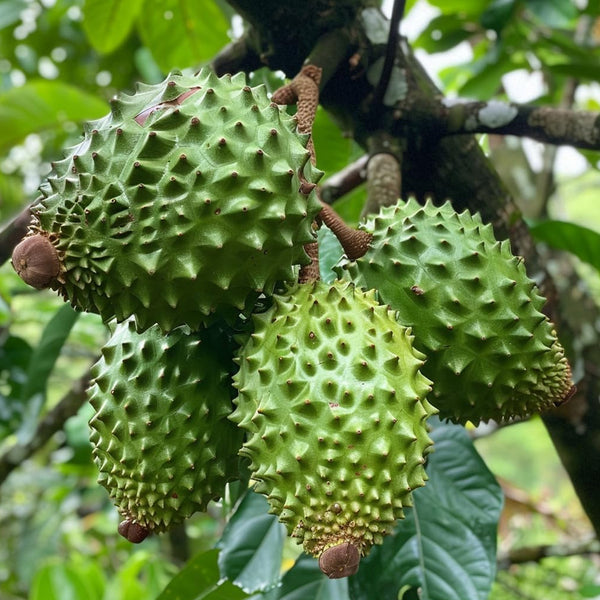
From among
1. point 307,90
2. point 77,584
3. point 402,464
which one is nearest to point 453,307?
point 402,464

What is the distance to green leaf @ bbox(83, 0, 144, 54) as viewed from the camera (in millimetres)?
2613

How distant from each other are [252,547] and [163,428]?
25.1 inches

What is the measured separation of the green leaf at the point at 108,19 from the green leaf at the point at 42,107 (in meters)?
0.22

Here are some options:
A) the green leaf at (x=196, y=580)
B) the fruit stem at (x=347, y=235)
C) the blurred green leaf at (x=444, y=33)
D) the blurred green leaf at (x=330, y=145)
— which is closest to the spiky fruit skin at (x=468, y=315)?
the fruit stem at (x=347, y=235)

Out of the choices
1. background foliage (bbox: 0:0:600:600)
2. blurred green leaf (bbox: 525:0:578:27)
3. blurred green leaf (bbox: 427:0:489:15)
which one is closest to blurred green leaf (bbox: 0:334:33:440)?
background foliage (bbox: 0:0:600:600)

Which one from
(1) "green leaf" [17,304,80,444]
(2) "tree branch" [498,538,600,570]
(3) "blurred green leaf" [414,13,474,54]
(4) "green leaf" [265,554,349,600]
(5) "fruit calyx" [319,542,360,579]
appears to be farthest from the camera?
(3) "blurred green leaf" [414,13,474,54]

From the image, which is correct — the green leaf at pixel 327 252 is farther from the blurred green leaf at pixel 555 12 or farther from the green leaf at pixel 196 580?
the blurred green leaf at pixel 555 12

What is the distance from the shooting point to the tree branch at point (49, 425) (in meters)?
2.36

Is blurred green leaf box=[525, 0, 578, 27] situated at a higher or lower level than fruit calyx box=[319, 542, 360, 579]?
lower

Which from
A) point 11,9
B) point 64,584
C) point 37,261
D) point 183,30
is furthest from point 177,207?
point 11,9

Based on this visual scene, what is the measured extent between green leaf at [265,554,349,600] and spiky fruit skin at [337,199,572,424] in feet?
1.81

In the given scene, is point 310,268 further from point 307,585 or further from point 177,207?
point 307,585

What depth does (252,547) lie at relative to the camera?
1617 millimetres

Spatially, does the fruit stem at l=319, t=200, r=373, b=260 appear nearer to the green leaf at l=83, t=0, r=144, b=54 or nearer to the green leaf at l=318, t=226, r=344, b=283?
the green leaf at l=318, t=226, r=344, b=283
